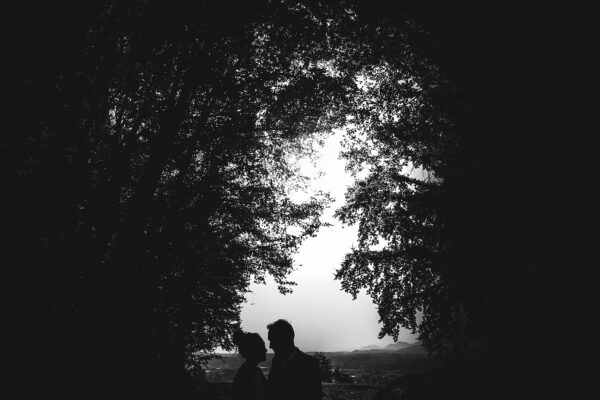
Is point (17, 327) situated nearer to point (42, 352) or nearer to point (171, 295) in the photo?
point (42, 352)

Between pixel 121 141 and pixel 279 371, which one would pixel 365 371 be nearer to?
pixel 121 141

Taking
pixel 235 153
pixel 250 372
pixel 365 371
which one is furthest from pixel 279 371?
pixel 365 371

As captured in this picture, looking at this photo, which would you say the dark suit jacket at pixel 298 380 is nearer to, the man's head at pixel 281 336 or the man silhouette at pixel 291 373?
the man silhouette at pixel 291 373

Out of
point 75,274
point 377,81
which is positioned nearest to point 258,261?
point 377,81

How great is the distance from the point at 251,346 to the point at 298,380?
0.95m

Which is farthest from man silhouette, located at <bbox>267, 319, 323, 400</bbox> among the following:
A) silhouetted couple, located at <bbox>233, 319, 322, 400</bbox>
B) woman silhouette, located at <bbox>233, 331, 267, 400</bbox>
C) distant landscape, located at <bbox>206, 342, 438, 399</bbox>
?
distant landscape, located at <bbox>206, 342, 438, 399</bbox>

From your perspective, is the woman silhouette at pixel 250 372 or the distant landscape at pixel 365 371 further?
the distant landscape at pixel 365 371

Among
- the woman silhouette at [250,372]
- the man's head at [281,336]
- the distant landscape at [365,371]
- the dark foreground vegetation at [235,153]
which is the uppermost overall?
the dark foreground vegetation at [235,153]

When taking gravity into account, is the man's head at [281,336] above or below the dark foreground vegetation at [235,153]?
below

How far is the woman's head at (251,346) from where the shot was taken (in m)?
3.93

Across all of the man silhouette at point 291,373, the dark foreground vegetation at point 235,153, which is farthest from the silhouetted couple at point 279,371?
the dark foreground vegetation at point 235,153

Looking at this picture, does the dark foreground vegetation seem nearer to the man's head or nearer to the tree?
the tree

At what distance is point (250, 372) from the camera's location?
3.86 meters

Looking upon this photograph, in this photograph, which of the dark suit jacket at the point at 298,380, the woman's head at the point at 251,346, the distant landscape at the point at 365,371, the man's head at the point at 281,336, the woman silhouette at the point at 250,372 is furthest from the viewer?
the distant landscape at the point at 365,371
